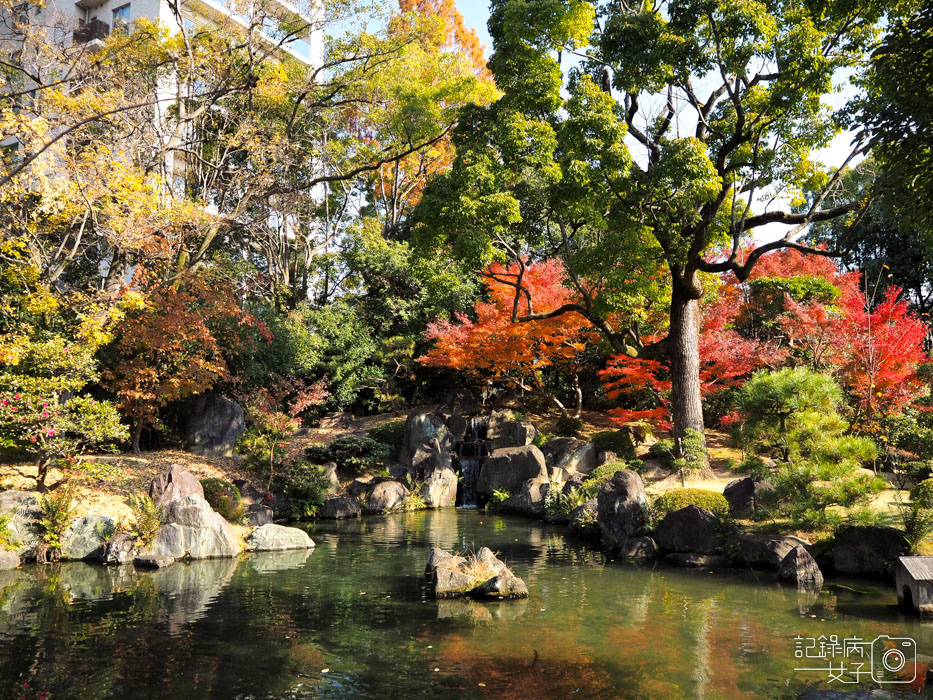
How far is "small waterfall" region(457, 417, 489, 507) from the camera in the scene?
59.5ft

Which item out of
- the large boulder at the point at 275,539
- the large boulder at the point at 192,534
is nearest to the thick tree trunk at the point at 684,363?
the large boulder at the point at 275,539

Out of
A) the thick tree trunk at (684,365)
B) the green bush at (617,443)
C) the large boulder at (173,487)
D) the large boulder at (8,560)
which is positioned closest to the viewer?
the large boulder at (8,560)

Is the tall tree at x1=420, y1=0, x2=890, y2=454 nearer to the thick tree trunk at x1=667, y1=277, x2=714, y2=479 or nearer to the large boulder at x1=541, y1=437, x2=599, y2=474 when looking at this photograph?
the thick tree trunk at x1=667, y1=277, x2=714, y2=479

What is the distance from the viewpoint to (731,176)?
13.1 meters

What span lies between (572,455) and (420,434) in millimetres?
4611

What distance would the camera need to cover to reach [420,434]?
19.2 metres

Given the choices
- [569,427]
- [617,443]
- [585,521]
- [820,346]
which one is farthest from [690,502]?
[569,427]

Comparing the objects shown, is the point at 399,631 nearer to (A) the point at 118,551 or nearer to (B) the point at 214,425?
(A) the point at 118,551

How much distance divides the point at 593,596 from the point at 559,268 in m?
12.7

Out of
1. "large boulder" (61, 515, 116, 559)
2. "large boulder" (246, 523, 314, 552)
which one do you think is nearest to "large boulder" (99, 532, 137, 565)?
"large boulder" (61, 515, 116, 559)

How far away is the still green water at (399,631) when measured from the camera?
210 inches

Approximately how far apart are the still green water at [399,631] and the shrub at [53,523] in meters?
0.53

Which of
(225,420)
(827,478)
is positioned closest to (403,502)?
(225,420)

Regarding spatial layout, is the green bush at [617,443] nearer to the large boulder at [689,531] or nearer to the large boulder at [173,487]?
the large boulder at [689,531]
